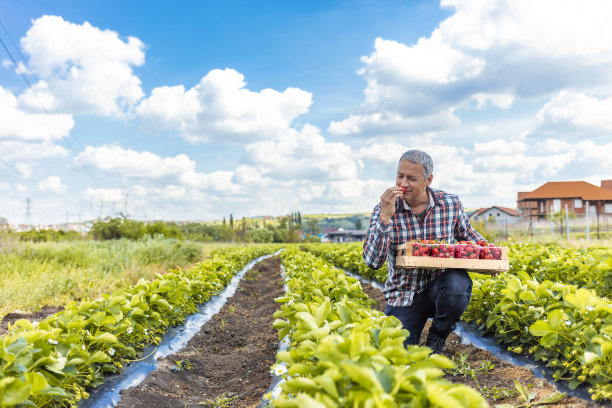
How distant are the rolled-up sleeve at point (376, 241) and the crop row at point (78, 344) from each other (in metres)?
1.99

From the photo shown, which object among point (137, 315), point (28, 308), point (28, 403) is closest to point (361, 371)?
point (28, 403)

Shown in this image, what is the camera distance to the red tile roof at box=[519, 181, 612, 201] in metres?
47.3

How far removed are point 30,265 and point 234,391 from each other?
8033 millimetres

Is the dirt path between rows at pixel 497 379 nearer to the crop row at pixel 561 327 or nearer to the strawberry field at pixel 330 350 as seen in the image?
the strawberry field at pixel 330 350

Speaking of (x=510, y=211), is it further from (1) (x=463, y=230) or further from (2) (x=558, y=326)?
(2) (x=558, y=326)

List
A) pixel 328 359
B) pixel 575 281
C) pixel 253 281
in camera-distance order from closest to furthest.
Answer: pixel 328 359 < pixel 575 281 < pixel 253 281

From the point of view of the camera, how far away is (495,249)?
3.54 m

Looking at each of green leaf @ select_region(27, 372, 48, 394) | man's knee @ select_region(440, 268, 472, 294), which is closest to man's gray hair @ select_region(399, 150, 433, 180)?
man's knee @ select_region(440, 268, 472, 294)

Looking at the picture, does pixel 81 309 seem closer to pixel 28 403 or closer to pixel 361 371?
pixel 28 403

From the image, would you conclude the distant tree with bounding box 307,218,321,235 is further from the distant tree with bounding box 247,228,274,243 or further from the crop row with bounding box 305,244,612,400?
the crop row with bounding box 305,244,612,400

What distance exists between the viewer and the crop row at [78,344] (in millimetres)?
2256

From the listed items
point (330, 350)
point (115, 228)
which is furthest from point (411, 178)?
point (115, 228)

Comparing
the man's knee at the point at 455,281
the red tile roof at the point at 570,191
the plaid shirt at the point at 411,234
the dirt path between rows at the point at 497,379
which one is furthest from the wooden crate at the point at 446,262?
the red tile roof at the point at 570,191

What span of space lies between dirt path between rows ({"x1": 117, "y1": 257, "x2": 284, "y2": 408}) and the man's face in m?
1.95
